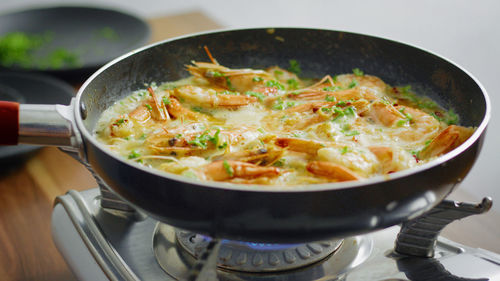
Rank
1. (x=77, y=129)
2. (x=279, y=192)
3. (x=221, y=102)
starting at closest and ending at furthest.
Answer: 1. (x=279, y=192)
2. (x=77, y=129)
3. (x=221, y=102)

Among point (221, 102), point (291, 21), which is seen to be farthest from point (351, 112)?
point (291, 21)

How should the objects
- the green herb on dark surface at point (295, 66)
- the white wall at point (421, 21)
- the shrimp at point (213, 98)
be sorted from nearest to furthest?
the shrimp at point (213, 98), the green herb on dark surface at point (295, 66), the white wall at point (421, 21)

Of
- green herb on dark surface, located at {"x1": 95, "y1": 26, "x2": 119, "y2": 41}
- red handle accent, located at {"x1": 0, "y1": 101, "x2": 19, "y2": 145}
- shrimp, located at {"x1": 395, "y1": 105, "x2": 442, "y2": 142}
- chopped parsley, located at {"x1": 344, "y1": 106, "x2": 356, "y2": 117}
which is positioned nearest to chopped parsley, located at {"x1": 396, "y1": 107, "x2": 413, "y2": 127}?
shrimp, located at {"x1": 395, "y1": 105, "x2": 442, "y2": 142}

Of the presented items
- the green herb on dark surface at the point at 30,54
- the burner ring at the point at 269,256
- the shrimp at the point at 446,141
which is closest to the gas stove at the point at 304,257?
the burner ring at the point at 269,256

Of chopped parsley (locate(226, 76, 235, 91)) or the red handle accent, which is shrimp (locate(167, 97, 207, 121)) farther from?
the red handle accent

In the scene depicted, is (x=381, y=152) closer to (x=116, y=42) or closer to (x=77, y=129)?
(x=77, y=129)

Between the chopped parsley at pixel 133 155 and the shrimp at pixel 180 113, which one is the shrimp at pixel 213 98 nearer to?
the shrimp at pixel 180 113

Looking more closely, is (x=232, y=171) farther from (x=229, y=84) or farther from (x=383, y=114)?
(x=229, y=84)
